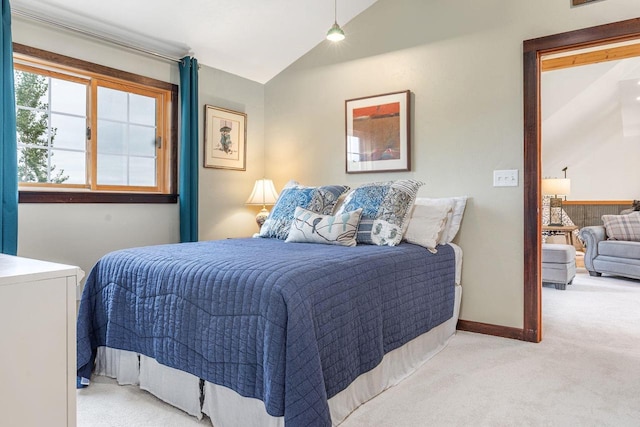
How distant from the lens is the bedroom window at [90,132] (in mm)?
2799

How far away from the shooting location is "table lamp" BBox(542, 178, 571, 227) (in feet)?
20.3

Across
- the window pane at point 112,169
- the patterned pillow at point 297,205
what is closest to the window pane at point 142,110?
the window pane at point 112,169

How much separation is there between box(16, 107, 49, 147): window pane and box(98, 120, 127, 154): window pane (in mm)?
359

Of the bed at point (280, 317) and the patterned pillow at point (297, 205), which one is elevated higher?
the patterned pillow at point (297, 205)

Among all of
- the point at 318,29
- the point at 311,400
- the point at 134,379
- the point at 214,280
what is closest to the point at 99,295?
the point at 134,379

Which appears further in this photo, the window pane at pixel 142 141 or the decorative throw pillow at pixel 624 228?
the decorative throw pillow at pixel 624 228

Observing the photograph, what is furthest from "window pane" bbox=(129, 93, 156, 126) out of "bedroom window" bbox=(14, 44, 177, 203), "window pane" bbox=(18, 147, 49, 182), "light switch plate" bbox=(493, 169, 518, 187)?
"light switch plate" bbox=(493, 169, 518, 187)

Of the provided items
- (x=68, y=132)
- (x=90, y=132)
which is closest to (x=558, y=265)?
(x=90, y=132)

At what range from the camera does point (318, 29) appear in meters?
3.75

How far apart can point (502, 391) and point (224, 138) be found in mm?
3037

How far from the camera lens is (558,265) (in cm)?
448

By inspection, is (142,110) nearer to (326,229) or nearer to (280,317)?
(326,229)

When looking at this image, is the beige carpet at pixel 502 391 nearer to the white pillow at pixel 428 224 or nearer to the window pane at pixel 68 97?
the white pillow at pixel 428 224

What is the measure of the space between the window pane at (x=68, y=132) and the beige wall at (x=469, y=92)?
2041 millimetres
